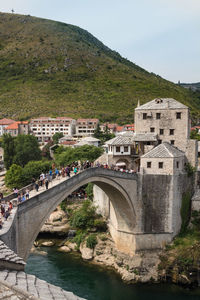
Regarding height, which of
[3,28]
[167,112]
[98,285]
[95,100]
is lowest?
[98,285]

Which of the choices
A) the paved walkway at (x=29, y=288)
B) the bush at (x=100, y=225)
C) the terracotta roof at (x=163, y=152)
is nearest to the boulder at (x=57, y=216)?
the bush at (x=100, y=225)

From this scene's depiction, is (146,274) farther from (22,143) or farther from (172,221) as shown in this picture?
(22,143)

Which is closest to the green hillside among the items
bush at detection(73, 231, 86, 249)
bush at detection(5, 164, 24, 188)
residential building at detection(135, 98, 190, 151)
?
bush at detection(5, 164, 24, 188)

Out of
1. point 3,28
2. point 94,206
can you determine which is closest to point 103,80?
point 3,28

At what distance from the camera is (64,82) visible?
121 metres

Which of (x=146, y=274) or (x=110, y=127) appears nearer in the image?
(x=146, y=274)

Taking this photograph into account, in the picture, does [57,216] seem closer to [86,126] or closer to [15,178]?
[15,178]

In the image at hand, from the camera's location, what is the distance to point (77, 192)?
1876 inches

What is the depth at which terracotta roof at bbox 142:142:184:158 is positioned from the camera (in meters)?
31.1

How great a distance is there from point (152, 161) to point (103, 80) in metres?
95.6

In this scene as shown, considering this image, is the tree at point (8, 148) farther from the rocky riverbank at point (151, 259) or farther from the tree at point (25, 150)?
the rocky riverbank at point (151, 259)

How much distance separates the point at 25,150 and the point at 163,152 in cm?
4015

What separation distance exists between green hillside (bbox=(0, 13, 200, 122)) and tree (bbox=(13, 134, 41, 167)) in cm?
3562

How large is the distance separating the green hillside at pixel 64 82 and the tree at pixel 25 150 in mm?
35624
